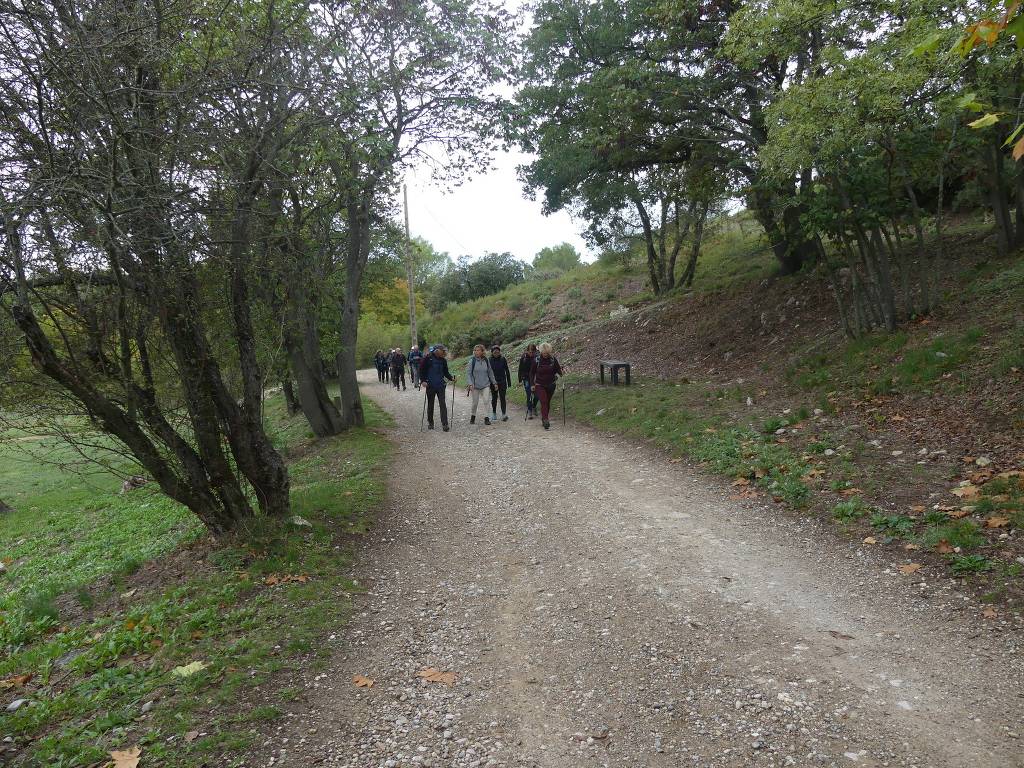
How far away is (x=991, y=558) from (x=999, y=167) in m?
9.47

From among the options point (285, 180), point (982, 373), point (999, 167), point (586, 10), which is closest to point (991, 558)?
point (982, 373)

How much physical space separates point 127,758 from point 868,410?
872 centimetres

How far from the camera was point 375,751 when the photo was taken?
10.9 ft

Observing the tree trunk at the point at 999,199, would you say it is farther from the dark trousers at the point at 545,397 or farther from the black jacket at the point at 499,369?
the black jacket at the point at 499,369

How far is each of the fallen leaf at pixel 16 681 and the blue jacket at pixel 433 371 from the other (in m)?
8.86

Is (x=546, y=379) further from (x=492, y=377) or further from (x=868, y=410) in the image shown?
(x=868, y=410)

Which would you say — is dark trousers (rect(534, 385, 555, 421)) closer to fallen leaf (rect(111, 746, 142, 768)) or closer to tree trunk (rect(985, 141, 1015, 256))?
tree trunk (rect(985, 141, 1015, 256))

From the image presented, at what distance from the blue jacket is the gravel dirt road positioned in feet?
21.0

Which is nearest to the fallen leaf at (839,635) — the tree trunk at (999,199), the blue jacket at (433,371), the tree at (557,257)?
the blue jacket at (433,371)

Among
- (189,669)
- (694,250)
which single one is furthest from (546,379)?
(694,250)

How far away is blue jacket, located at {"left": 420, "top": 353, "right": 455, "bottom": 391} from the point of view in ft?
42.3

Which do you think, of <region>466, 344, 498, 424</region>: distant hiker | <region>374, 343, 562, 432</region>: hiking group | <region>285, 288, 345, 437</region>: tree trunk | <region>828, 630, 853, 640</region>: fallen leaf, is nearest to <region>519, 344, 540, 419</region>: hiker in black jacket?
<region>374, 343, 562, 432</region>: hiking group

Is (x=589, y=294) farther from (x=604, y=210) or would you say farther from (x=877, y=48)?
(x=877, y=48)

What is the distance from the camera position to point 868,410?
8.16 metres
